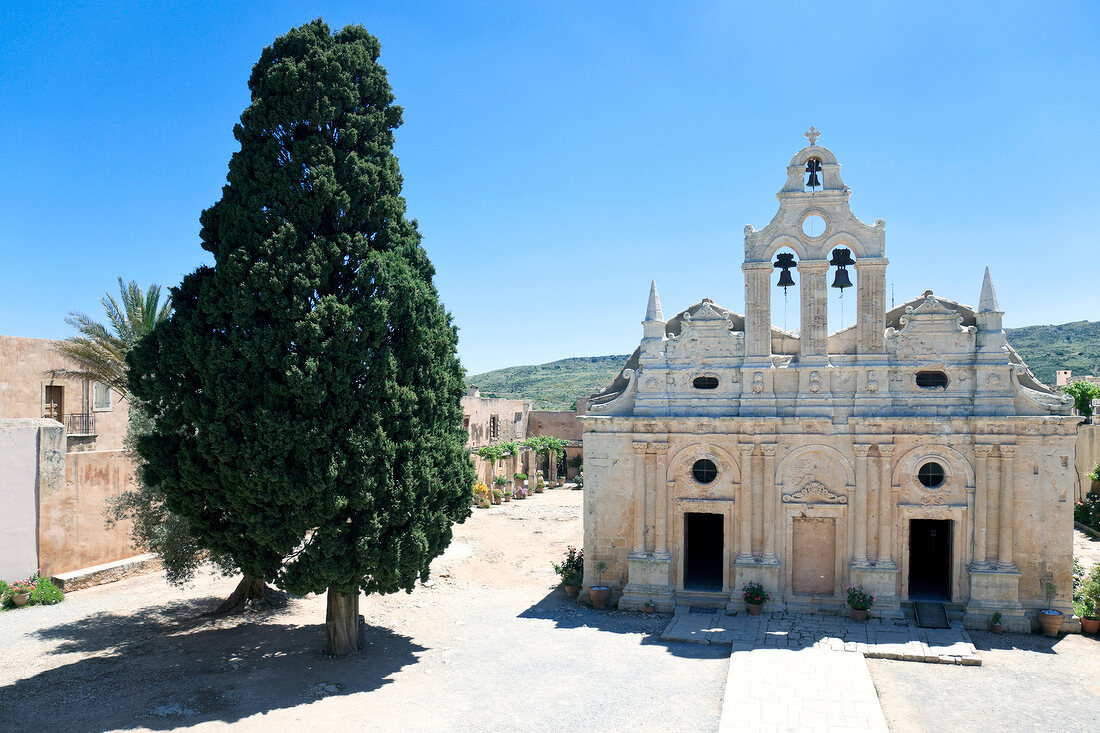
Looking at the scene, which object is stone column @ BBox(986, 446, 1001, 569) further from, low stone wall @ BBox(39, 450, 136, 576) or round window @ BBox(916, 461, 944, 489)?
low stone wall @ BBox(39, 450, 136, 576)

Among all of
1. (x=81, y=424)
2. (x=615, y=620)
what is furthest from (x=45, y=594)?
(x=615, y=620)

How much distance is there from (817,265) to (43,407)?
24944 mm

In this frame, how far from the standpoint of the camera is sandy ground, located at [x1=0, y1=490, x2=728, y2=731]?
39.4 feet

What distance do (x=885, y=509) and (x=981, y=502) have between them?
2144mm

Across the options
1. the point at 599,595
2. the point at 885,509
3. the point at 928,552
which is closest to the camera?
the point at 885,509

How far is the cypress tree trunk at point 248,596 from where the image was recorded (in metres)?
17.3

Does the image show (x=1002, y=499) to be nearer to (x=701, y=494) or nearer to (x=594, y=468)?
(x=701, y=494)

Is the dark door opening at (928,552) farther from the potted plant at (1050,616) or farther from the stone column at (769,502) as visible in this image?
the stone column at (769,502)

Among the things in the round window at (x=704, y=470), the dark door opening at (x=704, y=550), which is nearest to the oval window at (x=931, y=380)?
the round window at (x=704, y=470)

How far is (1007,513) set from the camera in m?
16.9

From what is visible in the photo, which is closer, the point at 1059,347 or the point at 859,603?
the point at 859,603

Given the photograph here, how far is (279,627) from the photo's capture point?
16.4 m

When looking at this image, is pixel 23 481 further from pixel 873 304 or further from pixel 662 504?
pixel 873 304

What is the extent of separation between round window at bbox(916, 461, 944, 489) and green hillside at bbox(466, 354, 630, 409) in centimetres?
8911
